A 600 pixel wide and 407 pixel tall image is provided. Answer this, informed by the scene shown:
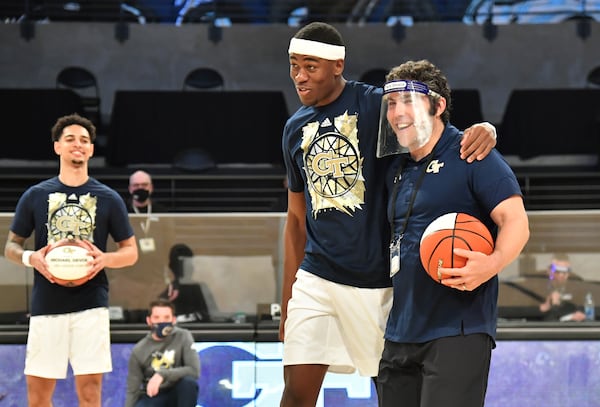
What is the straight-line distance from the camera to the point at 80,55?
47.6 ft

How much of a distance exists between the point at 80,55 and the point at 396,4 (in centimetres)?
473

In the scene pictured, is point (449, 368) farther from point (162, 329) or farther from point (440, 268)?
point (162, 329)

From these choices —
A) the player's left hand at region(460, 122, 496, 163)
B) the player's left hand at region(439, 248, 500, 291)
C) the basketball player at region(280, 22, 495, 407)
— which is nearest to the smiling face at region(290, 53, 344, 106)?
the basketball player at region(280, 22, 495, 407)

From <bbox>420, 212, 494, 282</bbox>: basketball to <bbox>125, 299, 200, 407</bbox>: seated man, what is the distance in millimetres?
3504

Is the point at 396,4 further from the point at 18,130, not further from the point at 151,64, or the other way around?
the point at 18,130

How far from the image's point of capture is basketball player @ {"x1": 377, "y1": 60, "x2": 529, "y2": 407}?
3332 mm

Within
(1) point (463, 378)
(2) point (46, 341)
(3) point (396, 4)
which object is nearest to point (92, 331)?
(2) point (46, 341)

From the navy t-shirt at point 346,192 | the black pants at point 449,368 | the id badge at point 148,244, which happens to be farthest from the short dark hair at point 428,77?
the id badge at point 148,244

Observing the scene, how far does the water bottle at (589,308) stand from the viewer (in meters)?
6.97

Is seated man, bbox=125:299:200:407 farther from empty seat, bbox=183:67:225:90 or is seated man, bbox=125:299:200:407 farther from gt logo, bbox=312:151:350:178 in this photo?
empty seat, bbox=183:67:225:90

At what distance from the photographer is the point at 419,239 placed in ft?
11.4

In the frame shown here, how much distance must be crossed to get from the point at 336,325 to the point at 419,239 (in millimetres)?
848

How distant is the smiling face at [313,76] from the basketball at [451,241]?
3.30ft

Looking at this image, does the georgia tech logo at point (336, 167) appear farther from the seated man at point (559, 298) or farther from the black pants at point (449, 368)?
the seated man at point (559, 298)
